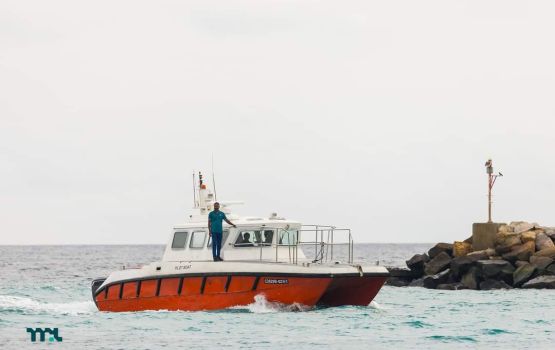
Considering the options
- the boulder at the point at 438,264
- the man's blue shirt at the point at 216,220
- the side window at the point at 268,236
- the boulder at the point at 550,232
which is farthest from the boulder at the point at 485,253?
the man's blue shirt at the point at 216,220

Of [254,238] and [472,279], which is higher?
[254,238]

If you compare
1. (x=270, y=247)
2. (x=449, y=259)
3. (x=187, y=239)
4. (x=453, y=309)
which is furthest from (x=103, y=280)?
(x=449, y=259)

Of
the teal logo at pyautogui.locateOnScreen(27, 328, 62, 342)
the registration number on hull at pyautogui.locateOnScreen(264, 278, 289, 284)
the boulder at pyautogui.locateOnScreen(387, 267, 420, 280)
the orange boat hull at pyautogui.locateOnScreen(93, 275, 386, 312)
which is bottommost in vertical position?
the teal logo at pyautogui.locateOnScreen(27, 328, 62, 342)

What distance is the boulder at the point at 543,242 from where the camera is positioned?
39.4 m

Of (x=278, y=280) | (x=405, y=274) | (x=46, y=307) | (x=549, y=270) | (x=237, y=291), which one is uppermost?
(x=549, y=270)

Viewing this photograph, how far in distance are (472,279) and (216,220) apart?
1639cm

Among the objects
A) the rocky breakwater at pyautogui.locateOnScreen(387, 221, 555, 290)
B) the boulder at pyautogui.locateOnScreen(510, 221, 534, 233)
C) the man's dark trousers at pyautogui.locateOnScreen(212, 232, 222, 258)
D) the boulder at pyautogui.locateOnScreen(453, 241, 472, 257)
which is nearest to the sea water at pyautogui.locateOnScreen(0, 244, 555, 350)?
the man's dark trousers at pyautogui.locateOnScreen(212, 232, 222, 258)

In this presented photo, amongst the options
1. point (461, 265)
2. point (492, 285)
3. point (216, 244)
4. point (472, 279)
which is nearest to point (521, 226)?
point (461, 265)

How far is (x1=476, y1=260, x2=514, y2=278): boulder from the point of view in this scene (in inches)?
1521

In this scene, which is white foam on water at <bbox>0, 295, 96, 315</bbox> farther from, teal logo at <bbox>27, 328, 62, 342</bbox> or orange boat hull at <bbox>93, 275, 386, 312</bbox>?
teal logo at <bbox>27, 328, 62, 342</bbox>

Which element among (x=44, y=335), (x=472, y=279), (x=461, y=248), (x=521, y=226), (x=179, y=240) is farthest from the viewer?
(x=521, y=226)

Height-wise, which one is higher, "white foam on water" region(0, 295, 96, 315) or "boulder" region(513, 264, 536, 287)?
"boulder" region(513, 264, 536, 287)

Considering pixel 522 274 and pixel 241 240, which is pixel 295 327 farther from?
pixel 522 274

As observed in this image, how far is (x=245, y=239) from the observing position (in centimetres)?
2602
